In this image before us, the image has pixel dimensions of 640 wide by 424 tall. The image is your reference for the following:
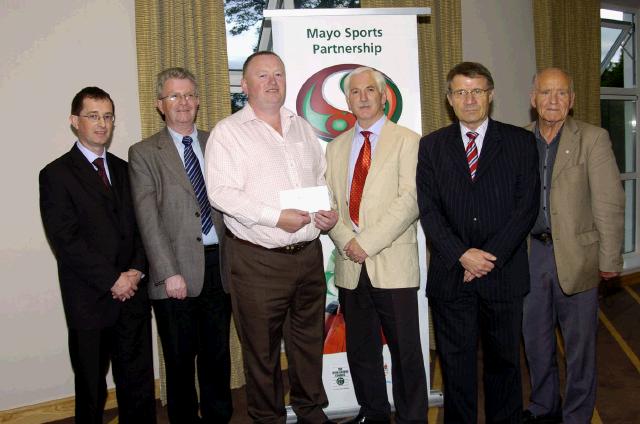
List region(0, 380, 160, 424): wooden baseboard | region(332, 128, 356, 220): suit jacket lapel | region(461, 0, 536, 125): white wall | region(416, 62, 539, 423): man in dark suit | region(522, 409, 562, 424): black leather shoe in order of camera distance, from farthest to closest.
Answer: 1. region(461, 0, 536, 125): white wall
2. region(0, 380, 160, 424): wooden baseboard
3. region(522, 409, 562, 424): black leather shoe
4. region(332, 128, 356, 220): suit jacket lapel
5. region(416, 62, 539, 423): man in dark suit

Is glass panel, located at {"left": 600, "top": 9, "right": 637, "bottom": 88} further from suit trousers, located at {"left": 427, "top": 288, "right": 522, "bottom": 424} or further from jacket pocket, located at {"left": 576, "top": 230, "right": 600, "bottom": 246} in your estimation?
suit trousers, located at {"left": 427, "top": 288, "right": 522, "bottom": 424}

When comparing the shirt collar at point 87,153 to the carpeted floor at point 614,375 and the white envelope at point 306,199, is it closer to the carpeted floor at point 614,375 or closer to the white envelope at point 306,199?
the white envelope at point 306,199

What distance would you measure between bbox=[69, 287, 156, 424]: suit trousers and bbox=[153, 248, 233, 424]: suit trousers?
0.33ft

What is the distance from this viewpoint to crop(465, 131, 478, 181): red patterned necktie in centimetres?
264

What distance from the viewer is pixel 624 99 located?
7.12 metres

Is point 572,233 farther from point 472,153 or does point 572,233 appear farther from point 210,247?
point 210,247

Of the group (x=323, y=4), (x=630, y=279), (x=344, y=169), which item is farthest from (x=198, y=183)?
(x=630, y=279)

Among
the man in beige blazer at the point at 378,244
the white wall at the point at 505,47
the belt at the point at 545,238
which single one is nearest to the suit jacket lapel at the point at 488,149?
the man in beige blazer at the point at 378,244

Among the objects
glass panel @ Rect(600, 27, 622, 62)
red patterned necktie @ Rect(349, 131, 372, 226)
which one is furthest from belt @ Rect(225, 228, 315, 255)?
glass panel @ Rect(600, 27, 622, 62)

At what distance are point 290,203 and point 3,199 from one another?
6.27 ft

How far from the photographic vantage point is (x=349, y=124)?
3.30 m

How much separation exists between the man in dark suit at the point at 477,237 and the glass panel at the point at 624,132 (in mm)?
5371

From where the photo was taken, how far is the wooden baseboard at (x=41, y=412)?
348 cm

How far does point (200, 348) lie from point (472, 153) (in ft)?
5.97
